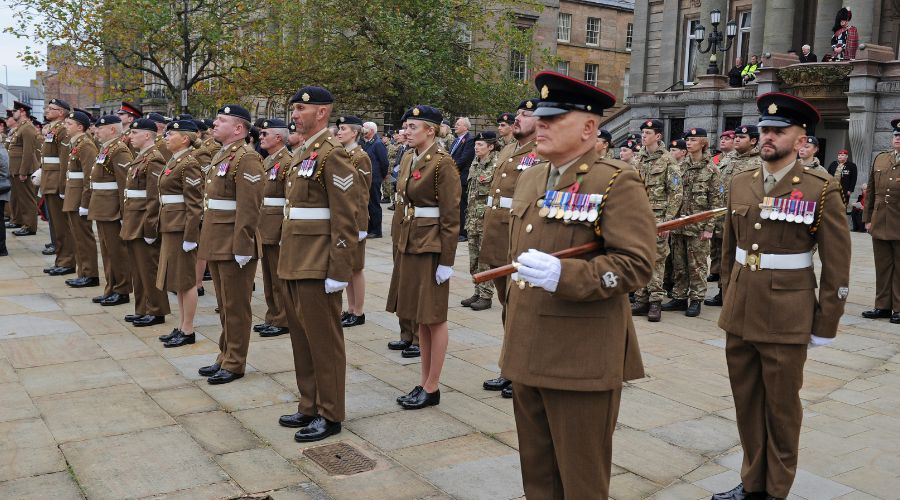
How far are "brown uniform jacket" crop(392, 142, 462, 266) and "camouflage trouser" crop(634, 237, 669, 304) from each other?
406 cm

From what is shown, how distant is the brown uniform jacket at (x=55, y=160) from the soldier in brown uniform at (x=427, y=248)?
742cm

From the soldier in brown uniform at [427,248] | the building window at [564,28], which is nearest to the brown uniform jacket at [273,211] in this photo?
the soldier in brown uniform at [427,248]

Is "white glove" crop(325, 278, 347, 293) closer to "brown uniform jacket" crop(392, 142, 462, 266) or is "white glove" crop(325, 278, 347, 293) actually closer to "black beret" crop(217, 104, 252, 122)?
"brown uniform jacket" crop(392, 142, 462, 266)

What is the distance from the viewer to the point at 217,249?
22.1ft

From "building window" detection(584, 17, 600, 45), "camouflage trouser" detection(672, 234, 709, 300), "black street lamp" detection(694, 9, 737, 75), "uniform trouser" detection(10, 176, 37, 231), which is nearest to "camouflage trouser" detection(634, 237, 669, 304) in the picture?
"camouflage trouser" detection(672, 234, 709, 300)

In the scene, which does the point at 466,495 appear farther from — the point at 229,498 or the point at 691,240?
the point at 691,240

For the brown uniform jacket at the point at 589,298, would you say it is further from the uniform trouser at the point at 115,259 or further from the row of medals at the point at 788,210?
the uniform trouser at the point at 115,259

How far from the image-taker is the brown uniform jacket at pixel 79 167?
1052cm

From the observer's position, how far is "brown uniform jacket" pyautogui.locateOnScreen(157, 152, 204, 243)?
7750mm

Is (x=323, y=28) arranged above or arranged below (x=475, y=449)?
above

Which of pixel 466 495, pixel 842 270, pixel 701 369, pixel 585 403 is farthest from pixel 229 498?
pixel 701 369

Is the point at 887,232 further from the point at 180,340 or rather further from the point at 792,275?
the point at 180,340

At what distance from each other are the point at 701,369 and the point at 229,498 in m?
4.63

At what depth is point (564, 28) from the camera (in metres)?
45.6
